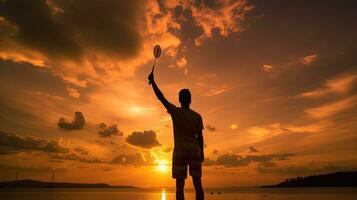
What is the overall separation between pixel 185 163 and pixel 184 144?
0.42 metres

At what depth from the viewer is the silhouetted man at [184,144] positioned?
21.9 feet

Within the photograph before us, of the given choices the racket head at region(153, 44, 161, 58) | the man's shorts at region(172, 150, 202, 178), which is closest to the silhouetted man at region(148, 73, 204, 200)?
the man's shorts at region(172, 150, 202, 178)

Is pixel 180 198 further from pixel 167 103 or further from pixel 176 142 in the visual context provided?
pixel 167 103

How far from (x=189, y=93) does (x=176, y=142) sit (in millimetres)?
1164

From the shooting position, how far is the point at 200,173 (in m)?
6.80

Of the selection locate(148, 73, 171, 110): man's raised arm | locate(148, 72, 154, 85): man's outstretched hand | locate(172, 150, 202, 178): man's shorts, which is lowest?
locate(172, 150, 202, 178): man's shorts

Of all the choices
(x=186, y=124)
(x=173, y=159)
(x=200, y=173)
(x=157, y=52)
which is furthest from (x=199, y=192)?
(x=157, y=52)

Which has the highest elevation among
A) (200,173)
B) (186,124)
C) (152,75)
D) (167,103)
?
(152,75)

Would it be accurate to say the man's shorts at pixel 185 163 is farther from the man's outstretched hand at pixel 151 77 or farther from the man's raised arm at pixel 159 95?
the man's outstretched hand at pixel 151 77

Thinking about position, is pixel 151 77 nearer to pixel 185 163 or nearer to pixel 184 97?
pixel 184 97

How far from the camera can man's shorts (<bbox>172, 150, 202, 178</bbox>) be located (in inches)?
261

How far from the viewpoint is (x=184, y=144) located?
22.2ft

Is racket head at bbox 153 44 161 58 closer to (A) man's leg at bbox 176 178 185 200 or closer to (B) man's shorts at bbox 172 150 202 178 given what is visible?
(B) man's shorts at bbox 172 150 202 178

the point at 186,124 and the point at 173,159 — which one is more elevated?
the point at 186,124
